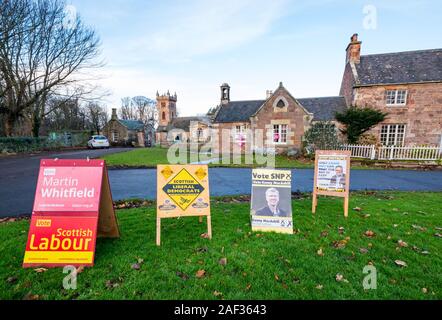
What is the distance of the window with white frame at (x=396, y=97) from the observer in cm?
1883

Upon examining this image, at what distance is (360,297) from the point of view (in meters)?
2.46

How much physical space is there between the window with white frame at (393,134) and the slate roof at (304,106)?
4.34 meters

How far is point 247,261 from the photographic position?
315 cm

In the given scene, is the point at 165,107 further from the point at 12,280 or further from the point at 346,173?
the point at 12,280

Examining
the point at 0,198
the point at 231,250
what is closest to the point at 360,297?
the point at 231,250

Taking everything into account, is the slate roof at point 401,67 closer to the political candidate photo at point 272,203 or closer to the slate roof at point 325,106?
the slate roof at point 325,106

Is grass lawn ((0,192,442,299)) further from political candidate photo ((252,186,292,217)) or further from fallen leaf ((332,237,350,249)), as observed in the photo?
political candidate photo ((252,186,292,217))

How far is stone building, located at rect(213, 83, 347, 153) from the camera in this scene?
19469 millimetres

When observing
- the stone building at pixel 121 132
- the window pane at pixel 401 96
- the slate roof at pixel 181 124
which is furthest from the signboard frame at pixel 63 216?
the slate roof at pixel 181 124

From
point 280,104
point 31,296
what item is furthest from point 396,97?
point 31,296

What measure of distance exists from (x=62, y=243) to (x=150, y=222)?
172 cm

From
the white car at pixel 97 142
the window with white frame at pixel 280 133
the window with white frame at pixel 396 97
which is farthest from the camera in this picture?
the white car at pixel 97 142

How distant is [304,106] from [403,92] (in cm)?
885

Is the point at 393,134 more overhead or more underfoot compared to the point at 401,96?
more underfoot
